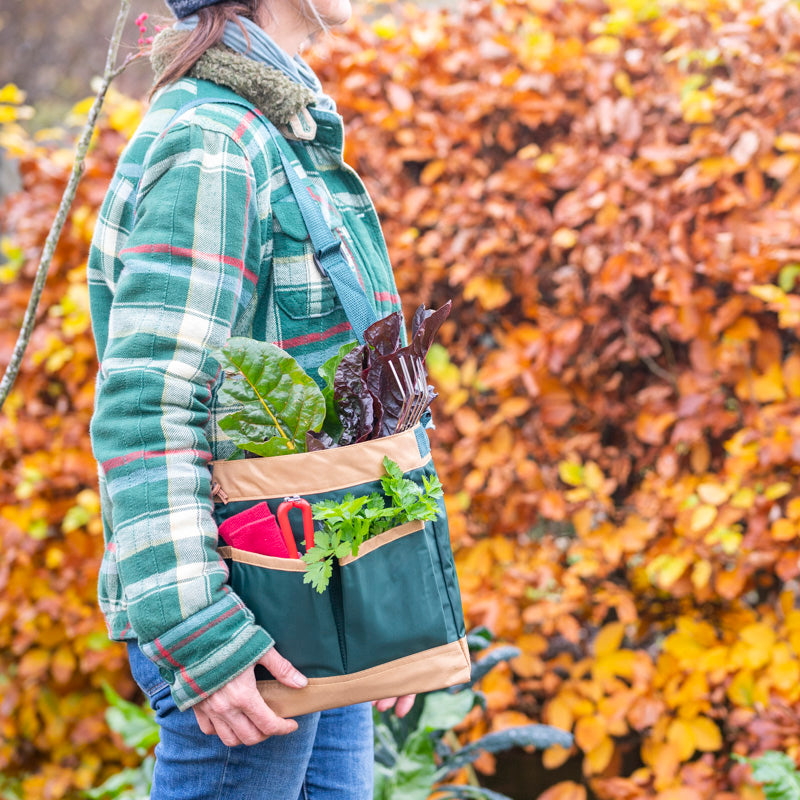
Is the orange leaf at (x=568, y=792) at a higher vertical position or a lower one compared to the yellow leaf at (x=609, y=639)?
lower

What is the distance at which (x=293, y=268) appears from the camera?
106 centimetres

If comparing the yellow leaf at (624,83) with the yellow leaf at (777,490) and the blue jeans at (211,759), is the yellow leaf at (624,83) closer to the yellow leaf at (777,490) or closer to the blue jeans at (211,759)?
the yellow leaf at (777,490)

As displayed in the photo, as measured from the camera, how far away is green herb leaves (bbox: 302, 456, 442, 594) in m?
0.90

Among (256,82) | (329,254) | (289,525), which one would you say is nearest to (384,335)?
(329,254)

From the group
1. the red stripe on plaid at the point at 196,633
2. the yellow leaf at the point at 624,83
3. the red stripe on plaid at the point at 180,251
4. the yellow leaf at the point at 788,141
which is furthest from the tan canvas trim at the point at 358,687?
the yellow leaf at the point at 624,83

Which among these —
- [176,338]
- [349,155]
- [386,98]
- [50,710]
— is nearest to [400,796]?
[176,338]

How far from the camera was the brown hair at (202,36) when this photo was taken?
3.53ft

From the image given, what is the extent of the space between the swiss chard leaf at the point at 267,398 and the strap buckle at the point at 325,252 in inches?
6.7

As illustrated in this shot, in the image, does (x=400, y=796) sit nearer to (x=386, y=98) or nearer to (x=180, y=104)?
(x=180, y=104)

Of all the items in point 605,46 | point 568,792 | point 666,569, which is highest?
point 605,46

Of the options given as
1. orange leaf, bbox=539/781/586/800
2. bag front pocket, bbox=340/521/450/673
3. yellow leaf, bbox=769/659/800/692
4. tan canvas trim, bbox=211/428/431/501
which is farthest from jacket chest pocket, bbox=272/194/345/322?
orange leaf, bbox=539/781/586/800

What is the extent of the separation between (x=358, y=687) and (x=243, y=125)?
753mm

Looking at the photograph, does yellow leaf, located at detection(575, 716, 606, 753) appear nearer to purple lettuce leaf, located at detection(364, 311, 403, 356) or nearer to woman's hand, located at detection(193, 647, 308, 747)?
woman's hand, located at detection(193, 647, 308, 747)

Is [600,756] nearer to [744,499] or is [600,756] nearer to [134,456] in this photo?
[744,499]
